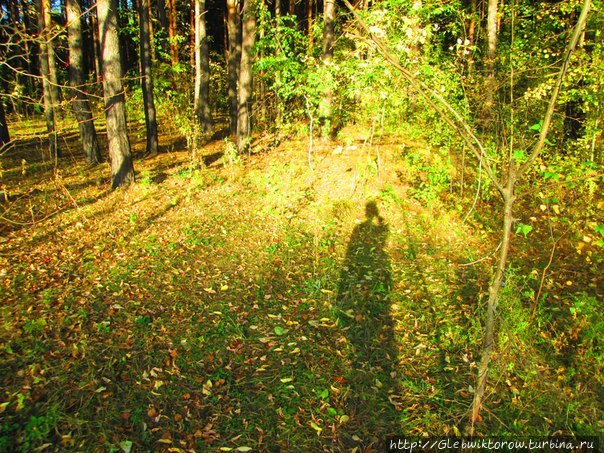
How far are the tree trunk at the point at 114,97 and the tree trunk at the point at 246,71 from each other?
11.2 feet

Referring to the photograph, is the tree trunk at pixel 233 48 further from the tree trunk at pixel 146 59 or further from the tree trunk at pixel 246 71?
the tree trunk at pixel 146 59

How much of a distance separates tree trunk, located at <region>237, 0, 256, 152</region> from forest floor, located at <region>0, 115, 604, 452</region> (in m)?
3.75

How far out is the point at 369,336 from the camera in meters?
4.65

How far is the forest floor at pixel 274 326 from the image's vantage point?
3.46 metres

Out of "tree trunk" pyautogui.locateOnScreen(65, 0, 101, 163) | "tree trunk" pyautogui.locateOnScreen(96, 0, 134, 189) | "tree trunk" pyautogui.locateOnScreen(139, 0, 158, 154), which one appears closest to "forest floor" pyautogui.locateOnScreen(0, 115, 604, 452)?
"tree trunk" pyautogui.locateOnScreen(96, 0, 134, 189)

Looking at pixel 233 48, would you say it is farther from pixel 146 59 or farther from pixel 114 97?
pixel 114 97

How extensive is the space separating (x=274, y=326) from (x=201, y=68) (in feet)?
42.3

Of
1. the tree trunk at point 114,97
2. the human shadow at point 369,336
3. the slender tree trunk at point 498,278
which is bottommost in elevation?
the human shadow at point 369,336

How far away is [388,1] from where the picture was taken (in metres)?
7.33

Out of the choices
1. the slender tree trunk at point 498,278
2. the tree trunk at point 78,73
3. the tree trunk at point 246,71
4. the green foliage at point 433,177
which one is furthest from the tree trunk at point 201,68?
the slender tree trunk at point 498,278

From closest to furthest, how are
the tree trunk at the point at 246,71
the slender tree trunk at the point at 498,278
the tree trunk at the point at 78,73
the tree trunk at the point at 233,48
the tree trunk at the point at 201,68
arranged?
the slender tree trunk at the point at 498,278 < the tree trunk at the point at 78,73 < the tree trunk at the point at 246,71 < the tree trunk at the point at 233,48 < the tree trunk at the point at 201,68

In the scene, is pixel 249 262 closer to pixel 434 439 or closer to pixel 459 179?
pixel 434 439

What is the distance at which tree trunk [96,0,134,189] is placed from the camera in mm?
7902

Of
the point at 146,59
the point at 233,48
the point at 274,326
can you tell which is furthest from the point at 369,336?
the point at 233,48
